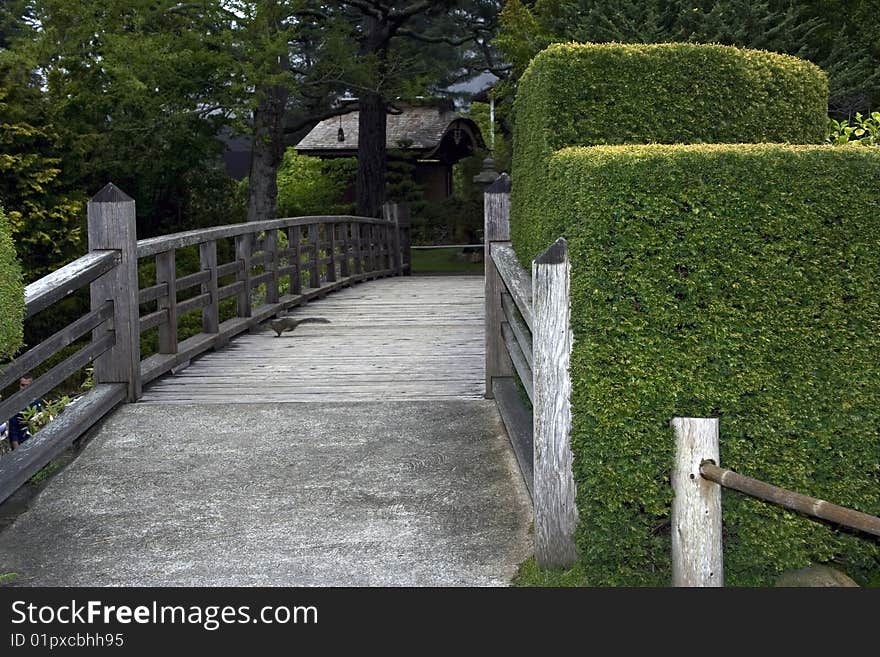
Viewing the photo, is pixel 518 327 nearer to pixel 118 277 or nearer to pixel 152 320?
pixel 118 277

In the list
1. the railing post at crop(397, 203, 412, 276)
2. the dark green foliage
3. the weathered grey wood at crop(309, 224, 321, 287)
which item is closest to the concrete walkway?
the weathered grey wood at crop(309, 224, 321, 287)

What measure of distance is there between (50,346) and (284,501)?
1.59 metres

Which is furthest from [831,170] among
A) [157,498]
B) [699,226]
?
[157,498]

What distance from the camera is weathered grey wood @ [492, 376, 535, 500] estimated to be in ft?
18.1

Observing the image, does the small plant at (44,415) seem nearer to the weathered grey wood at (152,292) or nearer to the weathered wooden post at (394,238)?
the weathered grey wood at (152,292)

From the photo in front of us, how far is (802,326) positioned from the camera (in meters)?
4.35

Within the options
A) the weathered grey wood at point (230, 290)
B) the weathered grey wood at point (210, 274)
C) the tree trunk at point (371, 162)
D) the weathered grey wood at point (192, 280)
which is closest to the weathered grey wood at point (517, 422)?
the weathered grey wood at point (192, 280)

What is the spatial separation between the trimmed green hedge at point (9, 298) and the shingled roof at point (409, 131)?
1242 inches

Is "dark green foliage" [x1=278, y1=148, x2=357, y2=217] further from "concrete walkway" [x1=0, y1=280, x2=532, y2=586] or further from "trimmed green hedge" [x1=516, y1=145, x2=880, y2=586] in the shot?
"trimmed green hedge" [x1=516, y1=145, x2=880, y2=586]

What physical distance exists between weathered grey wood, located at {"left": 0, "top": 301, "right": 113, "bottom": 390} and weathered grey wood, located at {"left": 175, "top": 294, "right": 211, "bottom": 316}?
151 cm

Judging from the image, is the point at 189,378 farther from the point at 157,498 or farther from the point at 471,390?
the point at 157,498

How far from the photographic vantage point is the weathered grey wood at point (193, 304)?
8.98m

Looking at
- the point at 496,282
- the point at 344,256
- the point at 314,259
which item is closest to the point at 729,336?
the point at 496,282

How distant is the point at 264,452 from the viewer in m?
6.58
